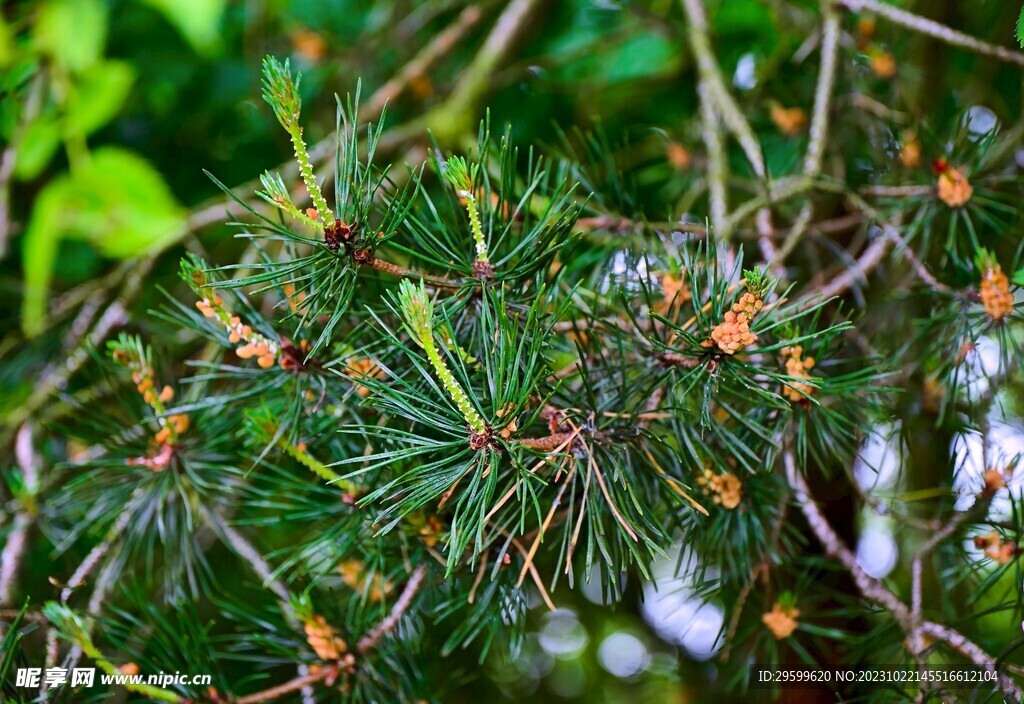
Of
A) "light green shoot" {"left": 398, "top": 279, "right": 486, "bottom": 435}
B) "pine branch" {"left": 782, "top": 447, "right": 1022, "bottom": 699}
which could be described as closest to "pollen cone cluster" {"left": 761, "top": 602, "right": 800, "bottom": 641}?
"pine branch" {"left": 782, "top": 447, "right": 1022, "bottom": 699}

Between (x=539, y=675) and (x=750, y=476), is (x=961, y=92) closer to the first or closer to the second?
(x=750, y=476)

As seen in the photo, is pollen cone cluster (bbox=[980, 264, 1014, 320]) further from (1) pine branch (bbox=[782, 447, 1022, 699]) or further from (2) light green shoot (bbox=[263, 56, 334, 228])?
(2) light green shoot (bbox=[263, 56, 334, 228])

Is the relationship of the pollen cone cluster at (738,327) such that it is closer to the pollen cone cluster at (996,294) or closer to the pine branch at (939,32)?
the pollen cone cluster at (996,294)

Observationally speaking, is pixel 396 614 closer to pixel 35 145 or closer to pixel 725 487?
pixel 725 487

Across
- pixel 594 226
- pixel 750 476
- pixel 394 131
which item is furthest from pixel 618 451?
pixel 394 131

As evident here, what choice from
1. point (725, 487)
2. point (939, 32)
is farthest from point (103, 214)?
point (939, 32)

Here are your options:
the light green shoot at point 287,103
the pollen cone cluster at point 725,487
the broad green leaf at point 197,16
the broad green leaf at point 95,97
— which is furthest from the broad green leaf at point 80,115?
the pollen cone cluster at point 725,487

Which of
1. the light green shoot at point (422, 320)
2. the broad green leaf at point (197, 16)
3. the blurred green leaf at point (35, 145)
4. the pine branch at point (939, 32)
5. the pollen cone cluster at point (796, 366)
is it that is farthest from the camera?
the blurred green leaf at point (35, 145)
